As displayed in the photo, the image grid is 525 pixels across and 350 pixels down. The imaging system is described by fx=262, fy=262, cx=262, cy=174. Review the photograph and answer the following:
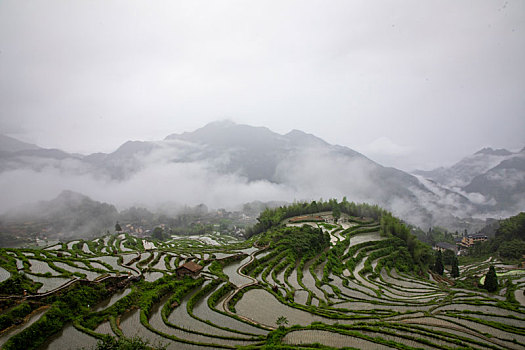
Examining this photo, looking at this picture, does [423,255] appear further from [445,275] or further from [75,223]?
[75,223]

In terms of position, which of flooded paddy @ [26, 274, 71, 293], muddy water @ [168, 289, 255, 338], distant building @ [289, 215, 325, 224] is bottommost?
muddy water @ [168, 289, 255, 338]

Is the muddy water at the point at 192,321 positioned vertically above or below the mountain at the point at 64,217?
above

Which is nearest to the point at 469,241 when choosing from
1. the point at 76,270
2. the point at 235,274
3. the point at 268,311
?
the point at 235,274

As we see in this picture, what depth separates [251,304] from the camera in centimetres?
2277

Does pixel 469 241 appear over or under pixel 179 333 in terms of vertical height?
under

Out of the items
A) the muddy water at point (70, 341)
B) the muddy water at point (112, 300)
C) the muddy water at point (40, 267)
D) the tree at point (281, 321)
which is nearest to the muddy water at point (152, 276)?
the muddy water at point (112, 300)

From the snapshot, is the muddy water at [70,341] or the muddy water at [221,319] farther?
the muddy water at [221,319]

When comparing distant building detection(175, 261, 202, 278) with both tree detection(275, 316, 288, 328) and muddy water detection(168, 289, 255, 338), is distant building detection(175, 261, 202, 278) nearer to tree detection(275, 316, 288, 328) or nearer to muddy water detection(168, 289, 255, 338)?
muddy water detection(168, 289, 255, 338)

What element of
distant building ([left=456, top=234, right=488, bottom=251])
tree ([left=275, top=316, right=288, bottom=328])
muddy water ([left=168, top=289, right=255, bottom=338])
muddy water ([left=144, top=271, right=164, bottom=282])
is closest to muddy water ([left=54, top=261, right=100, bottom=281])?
muddy water ([left=144, top=271, right=164, bottom=282])

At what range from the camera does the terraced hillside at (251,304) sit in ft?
52.6

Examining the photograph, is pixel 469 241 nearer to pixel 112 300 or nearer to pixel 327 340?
pixel 327 340

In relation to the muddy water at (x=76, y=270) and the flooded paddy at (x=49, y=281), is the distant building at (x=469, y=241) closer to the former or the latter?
the muddy water at (x=76, y=270)

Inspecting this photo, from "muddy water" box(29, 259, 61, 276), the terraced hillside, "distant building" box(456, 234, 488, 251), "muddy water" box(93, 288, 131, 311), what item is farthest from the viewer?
"distant building" box(456, 234, 488, 251)

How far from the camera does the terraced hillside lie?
16.0 metres
